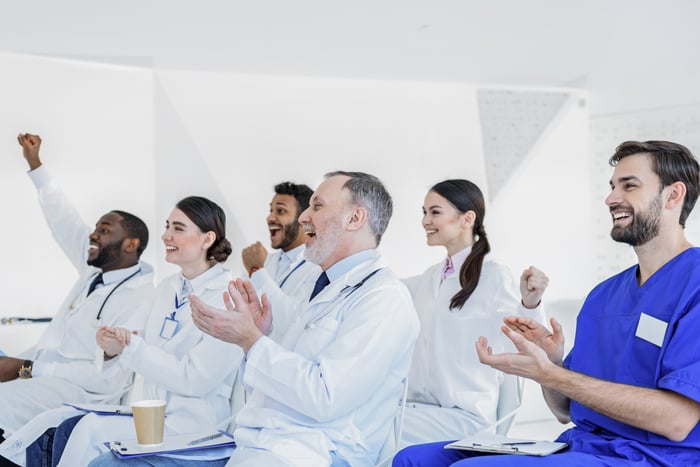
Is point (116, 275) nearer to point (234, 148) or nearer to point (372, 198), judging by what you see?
point (234, 148)

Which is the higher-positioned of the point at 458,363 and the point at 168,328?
the point at 168,328

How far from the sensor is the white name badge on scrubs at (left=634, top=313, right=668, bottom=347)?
170 centimetres

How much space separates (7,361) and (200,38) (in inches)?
83.6

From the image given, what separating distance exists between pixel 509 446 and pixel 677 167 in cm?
79

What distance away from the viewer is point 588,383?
1669 millimetres

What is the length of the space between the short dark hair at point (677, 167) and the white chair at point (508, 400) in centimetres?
98

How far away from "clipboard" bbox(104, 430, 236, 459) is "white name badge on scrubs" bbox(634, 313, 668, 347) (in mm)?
1162

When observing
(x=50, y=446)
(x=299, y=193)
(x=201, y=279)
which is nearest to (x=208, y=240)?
(x=201, y=279)

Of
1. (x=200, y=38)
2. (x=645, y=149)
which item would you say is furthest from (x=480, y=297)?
(x=200, y=38)

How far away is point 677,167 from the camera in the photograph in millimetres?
1829

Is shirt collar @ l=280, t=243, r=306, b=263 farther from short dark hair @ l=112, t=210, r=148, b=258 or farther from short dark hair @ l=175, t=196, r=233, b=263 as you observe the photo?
short dark hair @ l=112, t=210, r=148, b=258

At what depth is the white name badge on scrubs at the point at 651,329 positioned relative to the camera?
1700 millimetres

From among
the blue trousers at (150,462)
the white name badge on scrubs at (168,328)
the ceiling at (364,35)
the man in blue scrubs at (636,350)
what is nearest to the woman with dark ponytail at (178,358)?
the white name badge on scrubs at (168,328)

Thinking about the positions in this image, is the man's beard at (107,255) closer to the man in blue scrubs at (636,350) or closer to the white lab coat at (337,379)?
the white lab coat at (337,379)
